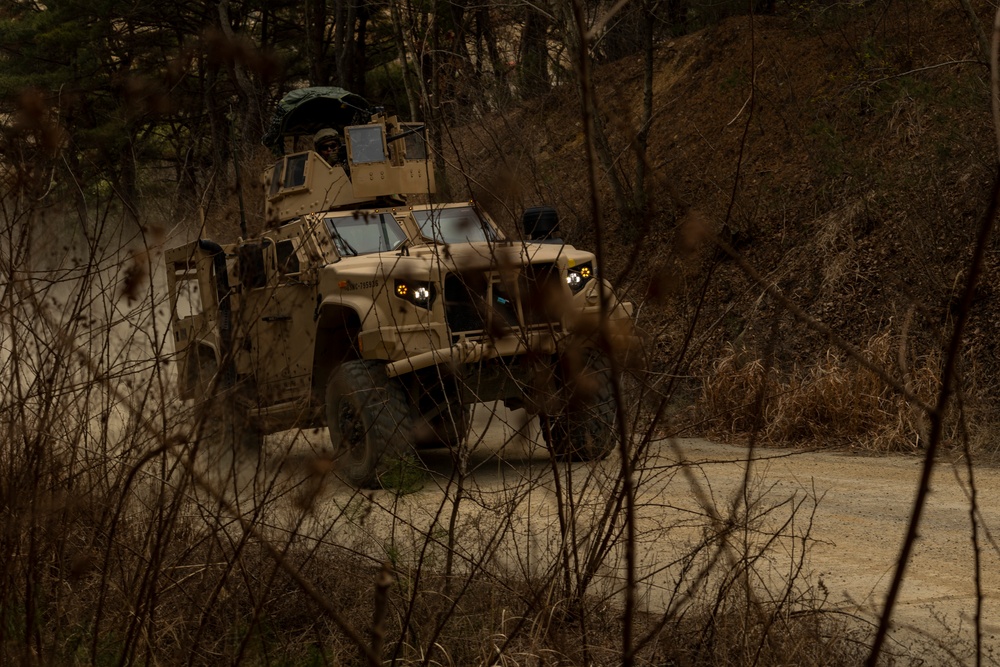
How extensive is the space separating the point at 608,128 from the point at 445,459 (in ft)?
33.4

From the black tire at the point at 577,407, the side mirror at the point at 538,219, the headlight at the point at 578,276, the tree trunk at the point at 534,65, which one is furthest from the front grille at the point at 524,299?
the tree trunk at the point at 534,65

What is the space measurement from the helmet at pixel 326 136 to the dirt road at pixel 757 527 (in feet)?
10.3

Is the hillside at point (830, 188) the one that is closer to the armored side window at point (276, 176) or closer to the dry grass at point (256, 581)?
the armored side window at point (276, 176)

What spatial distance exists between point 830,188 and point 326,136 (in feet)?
19.0

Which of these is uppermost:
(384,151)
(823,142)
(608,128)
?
(608,128)

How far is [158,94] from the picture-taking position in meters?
3.12

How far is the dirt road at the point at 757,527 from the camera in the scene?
4148 mm

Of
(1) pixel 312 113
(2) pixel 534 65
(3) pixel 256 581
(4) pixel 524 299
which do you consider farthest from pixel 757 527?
(2) pixel 534 65

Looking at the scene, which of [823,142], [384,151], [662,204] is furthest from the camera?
[662,204]

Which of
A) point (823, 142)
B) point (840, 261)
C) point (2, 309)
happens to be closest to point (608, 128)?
point (823, 142)

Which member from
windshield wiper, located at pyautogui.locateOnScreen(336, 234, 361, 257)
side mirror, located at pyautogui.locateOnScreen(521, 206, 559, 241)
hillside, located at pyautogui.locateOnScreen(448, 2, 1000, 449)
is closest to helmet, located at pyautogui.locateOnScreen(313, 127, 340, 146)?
hillside, located at pyautogui.locateOnScreen(448, 2, 1000, 449)

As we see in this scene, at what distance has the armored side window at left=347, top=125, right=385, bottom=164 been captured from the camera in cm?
991

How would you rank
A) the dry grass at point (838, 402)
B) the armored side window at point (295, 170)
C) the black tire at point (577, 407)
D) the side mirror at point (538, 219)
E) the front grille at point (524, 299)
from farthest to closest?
the armored side window at point (295, 170) < the dry grass at point (838, 402) < the side mirror at point (538, 219) < the black tire at point (577, 407) < the front grille at point (524, 299)

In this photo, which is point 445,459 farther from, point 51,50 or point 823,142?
point 51,50
